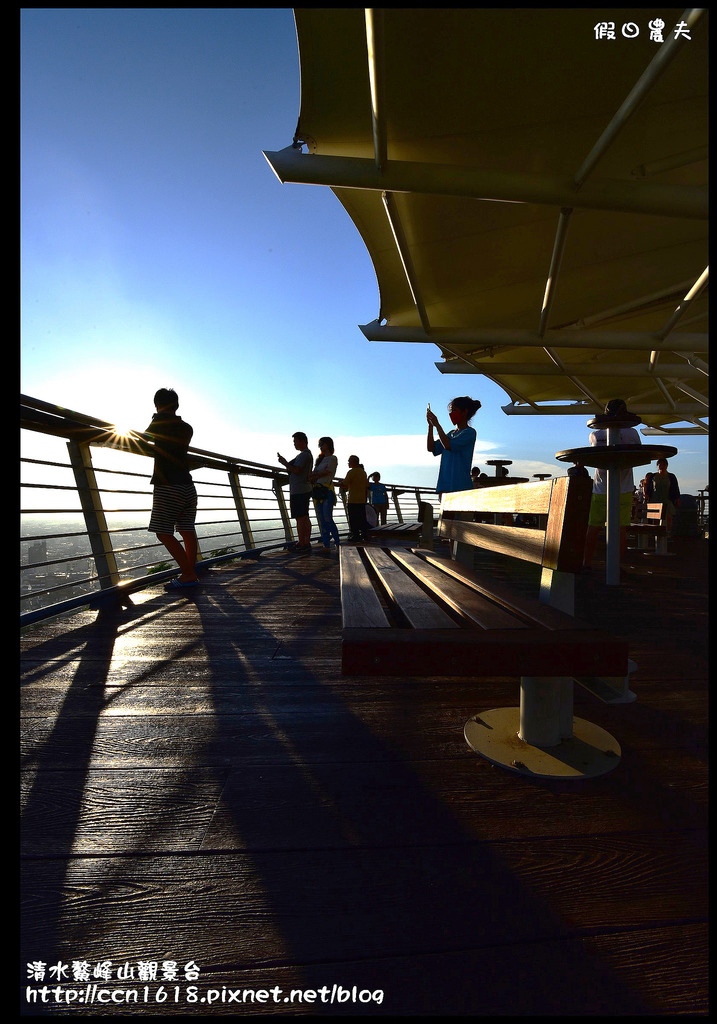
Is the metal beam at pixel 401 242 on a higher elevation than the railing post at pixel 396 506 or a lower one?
higher

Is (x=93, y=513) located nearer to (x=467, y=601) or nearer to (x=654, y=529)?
(x=467, y=601)

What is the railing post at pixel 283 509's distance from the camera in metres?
7.64

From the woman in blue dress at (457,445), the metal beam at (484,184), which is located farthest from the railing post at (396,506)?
the woman in blue dress at (457,445)

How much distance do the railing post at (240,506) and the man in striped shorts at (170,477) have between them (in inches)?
71.2

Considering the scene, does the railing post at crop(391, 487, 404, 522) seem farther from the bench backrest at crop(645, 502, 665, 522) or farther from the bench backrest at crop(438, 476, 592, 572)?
the bench backrest at crop(438, 476, 592, 572)

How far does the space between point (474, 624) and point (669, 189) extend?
574cm

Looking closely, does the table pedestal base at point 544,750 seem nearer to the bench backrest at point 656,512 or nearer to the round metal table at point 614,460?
the round metal table at point 614,460

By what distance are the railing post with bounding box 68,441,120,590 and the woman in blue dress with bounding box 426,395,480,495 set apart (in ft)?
7.84

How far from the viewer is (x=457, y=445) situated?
11.1 ft

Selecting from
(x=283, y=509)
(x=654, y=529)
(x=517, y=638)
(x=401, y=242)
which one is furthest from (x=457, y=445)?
(x=283, y=509)

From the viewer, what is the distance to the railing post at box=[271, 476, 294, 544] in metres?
7.64

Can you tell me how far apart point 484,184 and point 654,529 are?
192 inches

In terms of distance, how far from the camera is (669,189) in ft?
15.1

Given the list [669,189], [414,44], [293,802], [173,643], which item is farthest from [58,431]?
[669,189]
